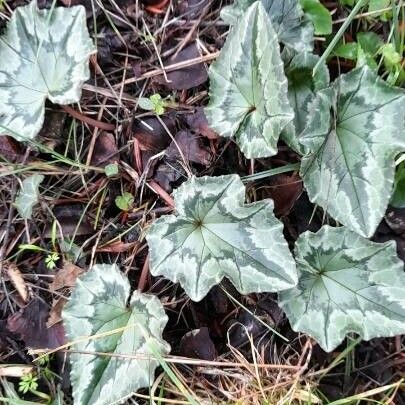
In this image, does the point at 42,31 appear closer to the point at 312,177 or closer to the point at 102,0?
the point at 102,0

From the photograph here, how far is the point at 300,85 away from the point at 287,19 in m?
0.14

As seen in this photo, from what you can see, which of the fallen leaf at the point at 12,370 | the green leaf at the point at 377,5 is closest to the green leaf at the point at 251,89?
the green leaf at the point at 377,5

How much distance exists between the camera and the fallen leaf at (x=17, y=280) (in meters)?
1.50

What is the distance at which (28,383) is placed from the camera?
A: 146cm

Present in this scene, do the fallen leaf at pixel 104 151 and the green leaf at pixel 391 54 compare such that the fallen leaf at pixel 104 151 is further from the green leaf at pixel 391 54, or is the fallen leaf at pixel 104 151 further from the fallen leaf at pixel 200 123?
the green leaf at pixel 391 54

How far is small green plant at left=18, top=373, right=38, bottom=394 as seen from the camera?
1.46 m

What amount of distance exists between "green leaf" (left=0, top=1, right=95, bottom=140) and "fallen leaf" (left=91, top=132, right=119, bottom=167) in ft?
0.43

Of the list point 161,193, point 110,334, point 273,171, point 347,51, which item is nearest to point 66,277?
point 110,334

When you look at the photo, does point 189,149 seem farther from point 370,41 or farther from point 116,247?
point 370,41

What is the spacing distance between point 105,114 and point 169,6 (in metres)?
0.28

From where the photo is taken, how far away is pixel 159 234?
139 cm

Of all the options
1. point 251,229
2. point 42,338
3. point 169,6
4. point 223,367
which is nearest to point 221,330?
point 223,367

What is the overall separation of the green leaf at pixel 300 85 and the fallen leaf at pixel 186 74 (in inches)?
7.6

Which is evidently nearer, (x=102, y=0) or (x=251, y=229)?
(x=251, y=229)
